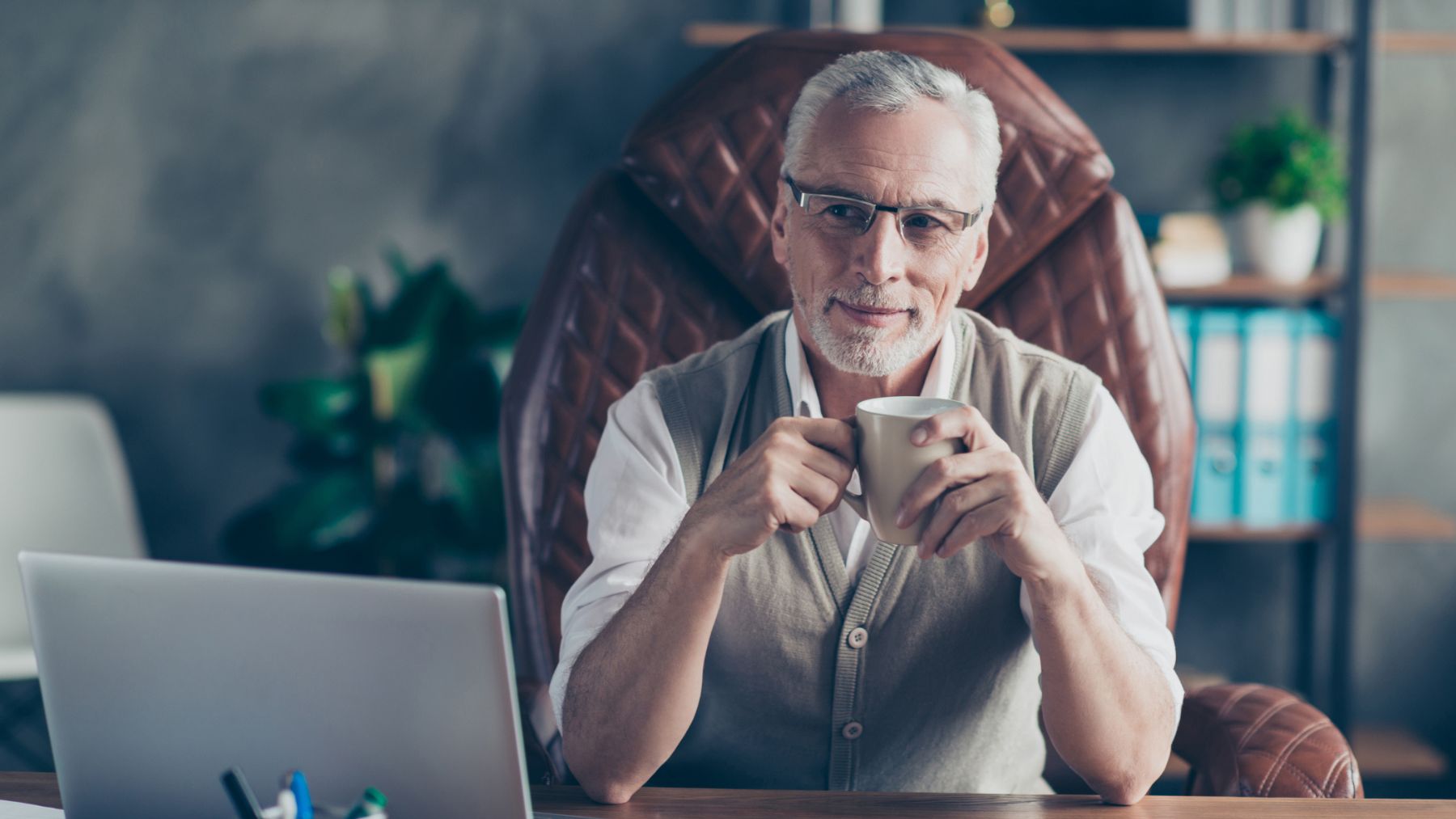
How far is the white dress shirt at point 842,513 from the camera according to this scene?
113cm

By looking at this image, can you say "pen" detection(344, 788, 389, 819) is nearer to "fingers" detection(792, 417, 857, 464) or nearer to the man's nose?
"fingers" detection(792, 417, 857, 464)

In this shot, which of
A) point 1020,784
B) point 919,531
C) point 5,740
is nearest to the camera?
point 919,531

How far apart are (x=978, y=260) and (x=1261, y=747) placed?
537 mm

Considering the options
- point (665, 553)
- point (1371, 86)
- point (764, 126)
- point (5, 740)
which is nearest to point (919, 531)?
point (665, 553)

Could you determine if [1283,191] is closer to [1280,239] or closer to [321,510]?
[1280,239]

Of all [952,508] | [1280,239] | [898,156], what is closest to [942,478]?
[952,508]

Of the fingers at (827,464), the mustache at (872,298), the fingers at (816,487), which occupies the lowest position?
the fingers at (816,487)

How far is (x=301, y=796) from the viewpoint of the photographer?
0.74 metres

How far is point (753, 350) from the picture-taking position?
4.27 ft

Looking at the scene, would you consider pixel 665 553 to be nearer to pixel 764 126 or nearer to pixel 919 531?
pixel 919 531

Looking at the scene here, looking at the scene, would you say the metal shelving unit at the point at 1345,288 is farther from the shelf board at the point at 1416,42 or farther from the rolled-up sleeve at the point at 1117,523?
the rolled-up sleeve at the point at 1117,523

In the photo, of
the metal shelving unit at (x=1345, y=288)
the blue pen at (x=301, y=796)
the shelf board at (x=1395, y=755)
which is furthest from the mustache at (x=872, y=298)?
the shelf board at (x=1395, y=755)

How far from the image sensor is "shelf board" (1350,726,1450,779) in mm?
2426

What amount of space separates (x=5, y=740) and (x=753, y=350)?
2120 mm
